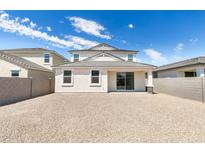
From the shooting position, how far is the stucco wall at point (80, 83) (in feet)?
48.6

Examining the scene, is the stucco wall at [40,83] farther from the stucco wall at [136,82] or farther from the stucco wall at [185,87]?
the stucco wall at [185,87]

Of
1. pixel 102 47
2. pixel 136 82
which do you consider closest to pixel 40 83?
pixel 136 82

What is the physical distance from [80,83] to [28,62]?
8.80 metres

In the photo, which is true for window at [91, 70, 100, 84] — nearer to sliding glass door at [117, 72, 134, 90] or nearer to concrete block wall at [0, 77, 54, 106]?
sliding glass door at [117, 72, 134, 90]

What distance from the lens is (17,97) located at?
32.0ft

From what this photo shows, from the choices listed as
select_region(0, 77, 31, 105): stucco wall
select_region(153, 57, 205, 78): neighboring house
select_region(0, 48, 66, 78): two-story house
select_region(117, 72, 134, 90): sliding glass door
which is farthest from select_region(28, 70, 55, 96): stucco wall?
select_region(153, 57, 205, 78): neighboring house

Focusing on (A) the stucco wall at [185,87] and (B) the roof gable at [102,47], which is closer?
(A) the stucco wall at [185,87]

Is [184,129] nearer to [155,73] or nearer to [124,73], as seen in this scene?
[124,73]

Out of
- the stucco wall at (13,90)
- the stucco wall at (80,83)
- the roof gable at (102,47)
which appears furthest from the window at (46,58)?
the stucco wall at (13,90)

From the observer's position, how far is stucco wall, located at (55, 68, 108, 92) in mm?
14828

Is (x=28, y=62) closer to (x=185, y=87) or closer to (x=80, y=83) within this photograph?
(x=80, y=83)

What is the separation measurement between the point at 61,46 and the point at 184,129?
27.4m

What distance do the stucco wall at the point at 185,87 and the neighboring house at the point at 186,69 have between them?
309 cm
